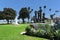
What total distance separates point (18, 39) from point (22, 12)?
9375 cm

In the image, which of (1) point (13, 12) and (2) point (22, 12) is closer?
(1) point (13, 12)

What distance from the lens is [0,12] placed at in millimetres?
101250

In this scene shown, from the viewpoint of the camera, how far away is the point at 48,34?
70.6ft

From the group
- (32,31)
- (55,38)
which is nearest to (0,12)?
(32,31)

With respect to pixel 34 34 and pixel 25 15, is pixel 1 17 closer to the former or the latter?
pixel 25 15

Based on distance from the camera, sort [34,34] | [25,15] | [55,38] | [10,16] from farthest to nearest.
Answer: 1. [25,15]
2. [10,16]
3. [34,34]
4. [55,38]

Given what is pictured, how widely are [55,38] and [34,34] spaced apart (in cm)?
584

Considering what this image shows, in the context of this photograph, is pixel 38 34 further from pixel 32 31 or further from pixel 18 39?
pixel 18 39

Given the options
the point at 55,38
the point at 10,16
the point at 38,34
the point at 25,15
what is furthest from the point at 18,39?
the point at 25,15

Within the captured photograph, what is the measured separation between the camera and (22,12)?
112 meters

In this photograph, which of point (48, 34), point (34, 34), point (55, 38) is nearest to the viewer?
point (55, 38)

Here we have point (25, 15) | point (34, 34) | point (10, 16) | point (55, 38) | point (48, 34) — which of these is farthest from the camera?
point (25, 15)

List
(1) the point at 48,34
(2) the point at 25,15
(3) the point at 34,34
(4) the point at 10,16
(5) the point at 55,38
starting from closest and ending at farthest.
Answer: (5) the point at 55,38, (1) the point at 48,34, (3) the point at 34,34, (4) the point at 10,16, (2) the point at 25,15

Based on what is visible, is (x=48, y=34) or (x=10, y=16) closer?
(x=48, y=34)
